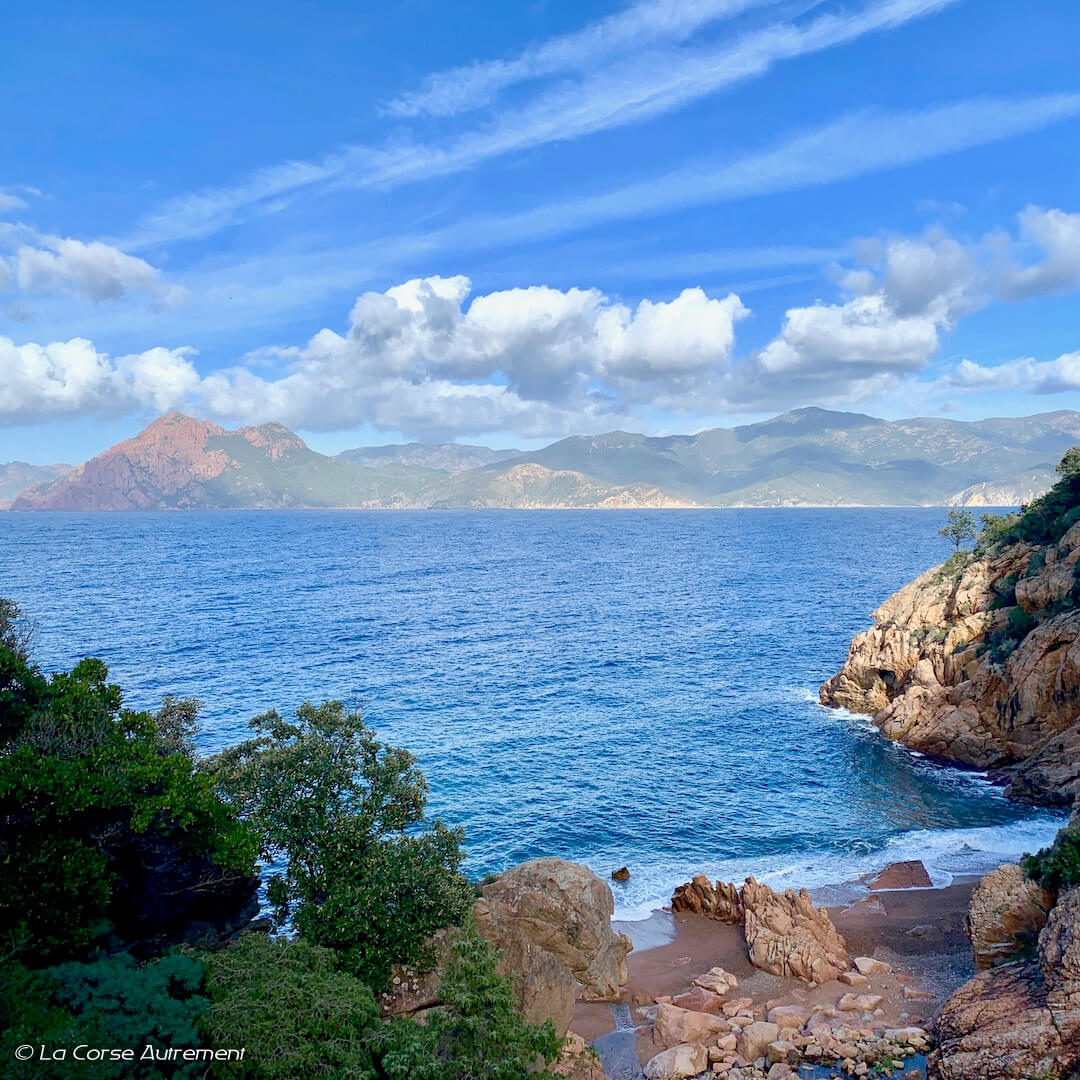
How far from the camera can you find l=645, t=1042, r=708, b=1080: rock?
1016 inches

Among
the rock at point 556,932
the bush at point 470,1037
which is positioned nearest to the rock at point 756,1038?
the rock at point 556,932

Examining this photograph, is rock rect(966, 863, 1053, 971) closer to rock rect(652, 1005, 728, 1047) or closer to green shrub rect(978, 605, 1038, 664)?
rock rect(652, 1005, 728, 1047)

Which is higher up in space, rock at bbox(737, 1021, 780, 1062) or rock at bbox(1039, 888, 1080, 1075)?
rock at bbox(1039, 888, 1080, 1075)

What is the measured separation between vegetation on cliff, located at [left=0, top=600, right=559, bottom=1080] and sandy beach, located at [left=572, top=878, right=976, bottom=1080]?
8.39m

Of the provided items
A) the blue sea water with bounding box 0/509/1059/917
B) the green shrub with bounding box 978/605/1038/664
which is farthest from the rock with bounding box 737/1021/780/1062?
the green shrub with bounding box 978/605/1038/664

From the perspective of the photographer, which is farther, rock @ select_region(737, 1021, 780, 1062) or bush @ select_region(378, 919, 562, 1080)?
rock @ select_region(737, 1021, 780, 1062)

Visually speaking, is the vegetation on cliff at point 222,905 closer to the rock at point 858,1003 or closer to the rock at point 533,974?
the rock at point 533,974

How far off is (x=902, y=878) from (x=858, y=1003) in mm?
13833

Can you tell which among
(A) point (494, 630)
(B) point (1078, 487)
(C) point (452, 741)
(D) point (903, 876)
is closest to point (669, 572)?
(A) point (494, 630)

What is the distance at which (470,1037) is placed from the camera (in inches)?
751

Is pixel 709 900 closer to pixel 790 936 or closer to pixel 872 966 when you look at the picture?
pixel 790 936

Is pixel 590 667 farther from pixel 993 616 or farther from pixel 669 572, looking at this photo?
pixel 669 572

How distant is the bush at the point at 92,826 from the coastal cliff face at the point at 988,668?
163 ft

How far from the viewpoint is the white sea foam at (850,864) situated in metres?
40.4
